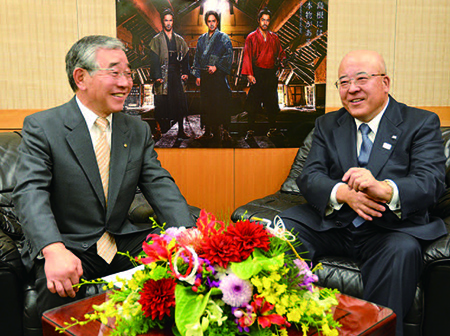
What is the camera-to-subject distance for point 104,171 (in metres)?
2.05

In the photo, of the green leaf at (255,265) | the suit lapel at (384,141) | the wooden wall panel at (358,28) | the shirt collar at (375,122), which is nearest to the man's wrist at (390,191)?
the suit lapel at (384,141)

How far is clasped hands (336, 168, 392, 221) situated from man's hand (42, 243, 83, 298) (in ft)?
4.37

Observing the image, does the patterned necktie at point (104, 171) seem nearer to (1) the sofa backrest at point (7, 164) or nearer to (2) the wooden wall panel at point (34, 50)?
(1) the sofa backrest at point (7, 164)

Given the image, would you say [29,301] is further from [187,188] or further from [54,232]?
[187,188]

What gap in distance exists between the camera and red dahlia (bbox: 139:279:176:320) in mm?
1173

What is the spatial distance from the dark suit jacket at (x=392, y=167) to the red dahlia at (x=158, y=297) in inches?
51.9

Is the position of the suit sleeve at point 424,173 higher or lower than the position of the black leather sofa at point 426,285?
higher

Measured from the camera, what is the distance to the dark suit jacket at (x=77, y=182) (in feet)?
6.07

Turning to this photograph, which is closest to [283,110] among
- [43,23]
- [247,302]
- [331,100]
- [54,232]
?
[331,100]

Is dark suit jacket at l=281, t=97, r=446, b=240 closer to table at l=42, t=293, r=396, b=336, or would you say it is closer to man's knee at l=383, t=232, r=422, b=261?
man's knee at l=383, t=232, r=422, b=261

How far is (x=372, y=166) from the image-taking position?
7.55 feet

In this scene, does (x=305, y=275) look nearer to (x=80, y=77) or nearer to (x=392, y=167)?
(x=392, y=167)

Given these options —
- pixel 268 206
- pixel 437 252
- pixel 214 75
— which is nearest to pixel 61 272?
pixel 268 206

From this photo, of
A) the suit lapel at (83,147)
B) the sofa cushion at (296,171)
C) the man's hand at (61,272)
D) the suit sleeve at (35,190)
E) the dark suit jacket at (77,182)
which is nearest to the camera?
the man's hand at (61,272)
